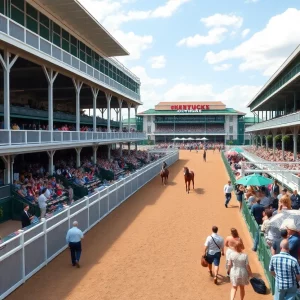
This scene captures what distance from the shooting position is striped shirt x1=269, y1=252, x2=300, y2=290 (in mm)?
5844

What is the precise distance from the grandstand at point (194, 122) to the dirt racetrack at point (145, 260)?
60240 mm

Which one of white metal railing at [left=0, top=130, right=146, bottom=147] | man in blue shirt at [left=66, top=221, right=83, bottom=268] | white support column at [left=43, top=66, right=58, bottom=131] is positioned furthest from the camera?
white support column at [left=43, top=66, right=58, bottom=131]

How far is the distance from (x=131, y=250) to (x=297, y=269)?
5.92 meters

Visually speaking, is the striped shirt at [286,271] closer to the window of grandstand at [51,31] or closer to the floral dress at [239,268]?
the floral dress at [239,268]

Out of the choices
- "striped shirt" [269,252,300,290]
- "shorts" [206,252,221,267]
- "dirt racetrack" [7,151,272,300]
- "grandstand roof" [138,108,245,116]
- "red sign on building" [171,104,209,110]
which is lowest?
"dirt racetrack" [7,151,272,300]

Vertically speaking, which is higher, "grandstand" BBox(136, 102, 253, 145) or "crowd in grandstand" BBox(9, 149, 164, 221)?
"grandstand" BBox(136, 102, 253, 145)

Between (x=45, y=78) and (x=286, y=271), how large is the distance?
22.3 m

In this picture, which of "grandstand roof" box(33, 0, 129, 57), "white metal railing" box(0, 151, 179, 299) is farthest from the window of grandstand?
"white metal railing" box(0, 151, 179, 299)

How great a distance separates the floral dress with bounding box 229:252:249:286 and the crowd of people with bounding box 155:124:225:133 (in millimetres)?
70195

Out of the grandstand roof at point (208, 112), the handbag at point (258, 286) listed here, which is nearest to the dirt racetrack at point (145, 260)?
the handbag at point (258, 286)

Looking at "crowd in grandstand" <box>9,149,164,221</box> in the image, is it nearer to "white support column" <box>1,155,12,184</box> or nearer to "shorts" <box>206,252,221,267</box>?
"white support column" <box>1,155,12,184</box>

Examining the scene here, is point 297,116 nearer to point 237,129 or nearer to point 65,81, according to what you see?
point 65,81

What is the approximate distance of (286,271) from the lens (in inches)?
231

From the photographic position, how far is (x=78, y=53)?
25.4 m
